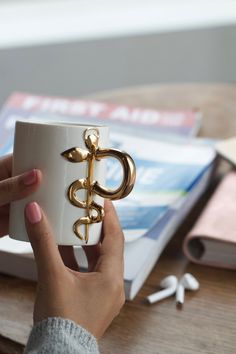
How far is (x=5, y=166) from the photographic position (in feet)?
1.82

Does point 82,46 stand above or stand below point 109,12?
below

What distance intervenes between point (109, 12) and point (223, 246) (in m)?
1.47

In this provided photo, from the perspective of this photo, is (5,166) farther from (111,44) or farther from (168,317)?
(111,44)

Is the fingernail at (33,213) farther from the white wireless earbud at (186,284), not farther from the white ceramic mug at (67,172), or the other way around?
the white wireless earbud at (186,284)

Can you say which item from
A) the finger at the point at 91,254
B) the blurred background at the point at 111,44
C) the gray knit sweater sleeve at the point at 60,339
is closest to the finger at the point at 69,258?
the finger at the point at 91,254

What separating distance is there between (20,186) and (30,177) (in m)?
0.01

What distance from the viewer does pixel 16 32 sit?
1.80 meters

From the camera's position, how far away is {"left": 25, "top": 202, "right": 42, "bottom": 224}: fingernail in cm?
43

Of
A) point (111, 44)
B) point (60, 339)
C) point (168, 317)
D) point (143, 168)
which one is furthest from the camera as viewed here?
point (111, 44)

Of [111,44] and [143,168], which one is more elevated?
[111,44]

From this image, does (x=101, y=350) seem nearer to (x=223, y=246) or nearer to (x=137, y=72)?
(x=223, y=246)

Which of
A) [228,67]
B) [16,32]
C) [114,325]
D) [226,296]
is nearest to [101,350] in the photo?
[114,325]

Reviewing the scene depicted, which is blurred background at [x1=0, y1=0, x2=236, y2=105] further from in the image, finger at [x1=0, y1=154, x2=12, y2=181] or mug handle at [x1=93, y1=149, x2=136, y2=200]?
mug handle at [x1=93, y1=149, x2=136, y2=200]

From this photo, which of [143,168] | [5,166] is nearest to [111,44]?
[143,168]
